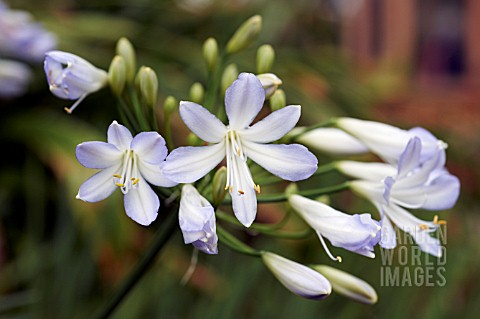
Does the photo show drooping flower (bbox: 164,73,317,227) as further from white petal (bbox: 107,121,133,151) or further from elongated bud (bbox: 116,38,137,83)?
elongated bud (bbox: 116,38,137,83)

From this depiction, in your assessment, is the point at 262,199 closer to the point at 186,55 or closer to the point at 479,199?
the point at 186,55

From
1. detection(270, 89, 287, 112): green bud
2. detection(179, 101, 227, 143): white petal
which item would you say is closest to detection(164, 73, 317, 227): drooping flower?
detection(179, 101, 227, 143): white petal

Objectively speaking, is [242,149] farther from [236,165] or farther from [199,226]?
[199,226]

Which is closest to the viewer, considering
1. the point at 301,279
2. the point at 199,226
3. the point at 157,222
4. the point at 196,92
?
the point at 199,226

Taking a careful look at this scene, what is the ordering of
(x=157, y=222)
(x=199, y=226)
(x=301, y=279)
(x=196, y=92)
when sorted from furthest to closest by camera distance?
(x=157, y=222), (x=196, y=92), (x=301, y=279), (x=199, y=226)

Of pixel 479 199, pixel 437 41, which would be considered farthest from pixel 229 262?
pixel 437 41

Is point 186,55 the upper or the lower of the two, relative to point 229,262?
upper

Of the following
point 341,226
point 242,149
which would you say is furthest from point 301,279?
point 242,149
